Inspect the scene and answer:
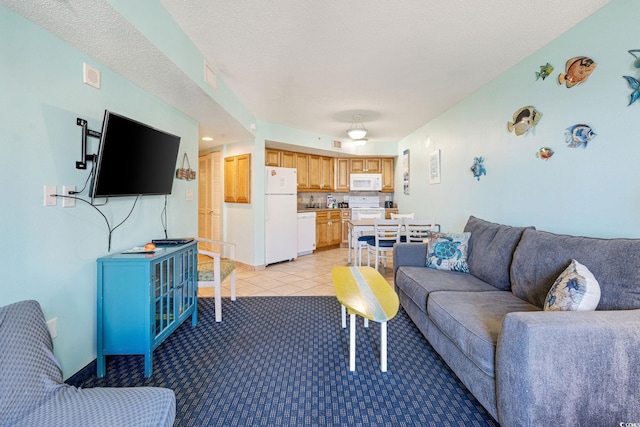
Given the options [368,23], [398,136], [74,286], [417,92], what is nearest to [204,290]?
[74,286]

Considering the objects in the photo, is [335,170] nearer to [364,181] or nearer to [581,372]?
[364,181]

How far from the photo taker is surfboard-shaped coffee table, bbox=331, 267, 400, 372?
1.80 m

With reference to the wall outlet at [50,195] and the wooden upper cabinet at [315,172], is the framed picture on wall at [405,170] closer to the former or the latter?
the wooden upper cabinet at [315,172]

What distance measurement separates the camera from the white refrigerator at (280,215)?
4824 millimetres

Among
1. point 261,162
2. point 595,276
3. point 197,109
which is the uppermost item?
point 197,109

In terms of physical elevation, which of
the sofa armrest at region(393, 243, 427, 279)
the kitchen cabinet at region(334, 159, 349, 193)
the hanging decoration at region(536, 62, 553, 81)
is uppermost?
the hanging decoration at region(536, 62, 553, 81)

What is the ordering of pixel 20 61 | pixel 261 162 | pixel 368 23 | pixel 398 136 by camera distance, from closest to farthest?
pixel 20 61
pixel 368 23
pixel 261 162
pixel 398 136

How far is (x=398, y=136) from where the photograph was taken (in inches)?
228

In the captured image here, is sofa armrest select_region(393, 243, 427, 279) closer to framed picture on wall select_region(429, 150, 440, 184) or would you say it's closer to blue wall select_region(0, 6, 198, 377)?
framed picture on wall select_region(429, 150, 440, 184)

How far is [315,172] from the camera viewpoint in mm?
6262

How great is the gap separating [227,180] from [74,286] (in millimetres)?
3482

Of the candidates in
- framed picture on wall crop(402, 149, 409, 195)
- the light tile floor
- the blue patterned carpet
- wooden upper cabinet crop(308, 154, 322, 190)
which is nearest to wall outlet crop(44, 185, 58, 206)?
the blue patterned carpet

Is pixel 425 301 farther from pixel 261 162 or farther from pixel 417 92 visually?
pixel 261 162

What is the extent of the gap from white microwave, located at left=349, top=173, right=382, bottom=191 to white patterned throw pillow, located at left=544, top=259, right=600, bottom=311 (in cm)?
518
